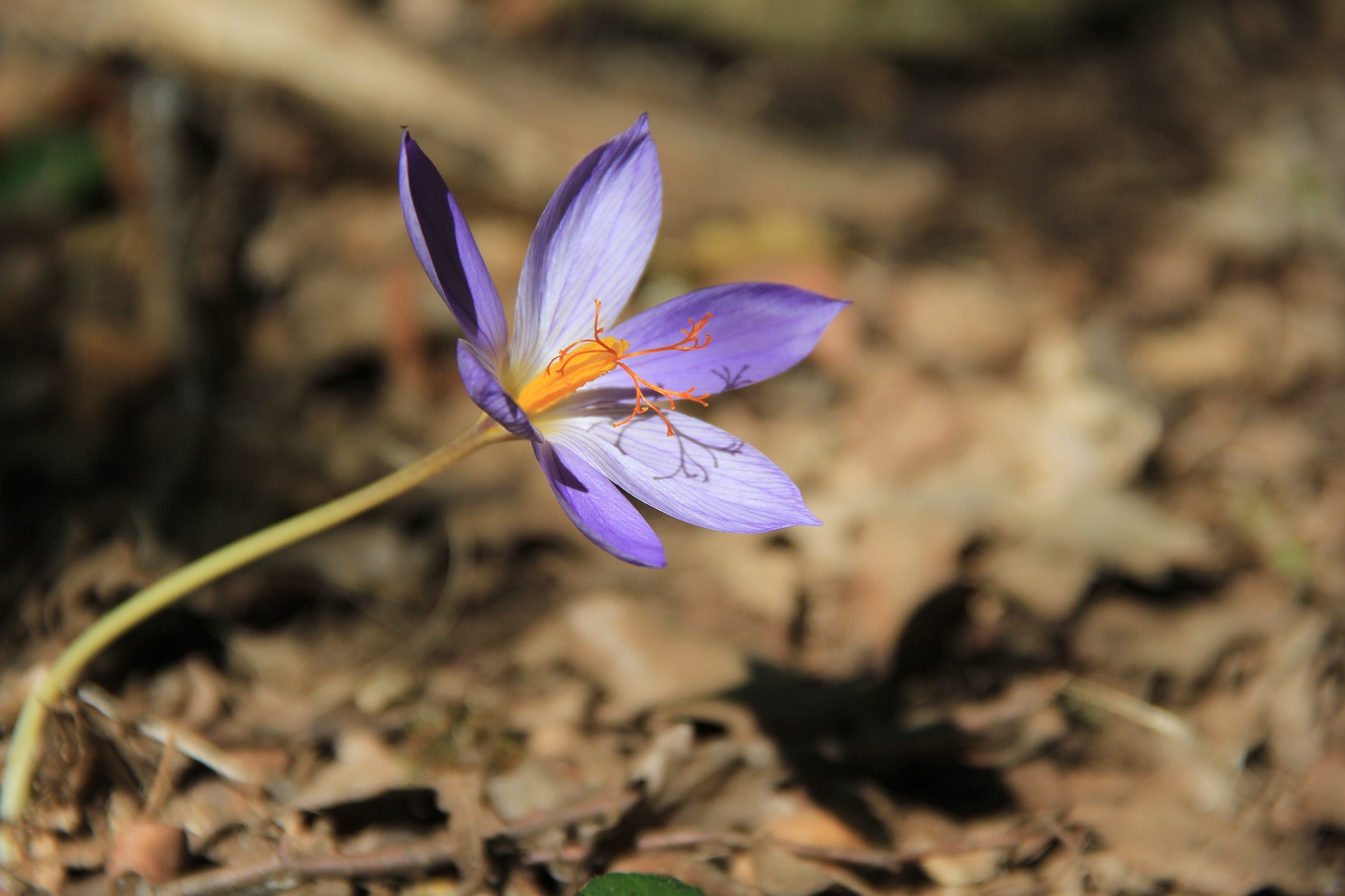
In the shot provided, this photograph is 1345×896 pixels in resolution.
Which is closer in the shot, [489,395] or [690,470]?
[489,395]

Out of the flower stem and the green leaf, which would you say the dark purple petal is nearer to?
the flower stem

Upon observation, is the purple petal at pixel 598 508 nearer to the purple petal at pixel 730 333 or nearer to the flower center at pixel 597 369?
the flower center at pixel 597 369

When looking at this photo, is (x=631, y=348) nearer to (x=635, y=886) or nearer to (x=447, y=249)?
(x=447, y=249)

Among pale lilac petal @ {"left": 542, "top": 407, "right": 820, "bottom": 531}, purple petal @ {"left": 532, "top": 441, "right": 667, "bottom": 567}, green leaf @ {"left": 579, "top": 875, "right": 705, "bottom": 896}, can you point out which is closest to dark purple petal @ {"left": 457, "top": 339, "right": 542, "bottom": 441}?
purple petal @ {"left": 532, "top": 441, "right": 667, "bottom": 567}

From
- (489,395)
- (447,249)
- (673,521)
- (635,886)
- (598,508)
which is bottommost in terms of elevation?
(635,886)

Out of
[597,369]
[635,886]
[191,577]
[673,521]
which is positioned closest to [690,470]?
[597,369]

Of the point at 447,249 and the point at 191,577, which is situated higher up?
the point at 447,249

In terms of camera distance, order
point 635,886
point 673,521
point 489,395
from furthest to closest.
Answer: point 673,521 < point 635,886 < point 489,395
